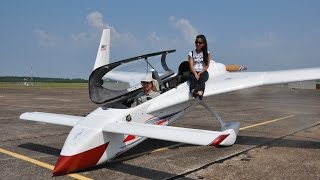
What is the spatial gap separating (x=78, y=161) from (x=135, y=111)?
1.65 m

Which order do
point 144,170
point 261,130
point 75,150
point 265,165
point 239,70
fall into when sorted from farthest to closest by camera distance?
point 261,130
point 239,70
point 265,165
point 144,170
point 75,150

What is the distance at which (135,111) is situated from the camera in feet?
23.6

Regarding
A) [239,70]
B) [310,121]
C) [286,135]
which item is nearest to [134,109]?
[239,70]

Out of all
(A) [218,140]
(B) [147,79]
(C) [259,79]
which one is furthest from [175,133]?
(C) [259,79]

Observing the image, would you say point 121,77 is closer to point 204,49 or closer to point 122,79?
point 122,79

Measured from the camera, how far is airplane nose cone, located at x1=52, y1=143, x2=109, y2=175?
19.7 feet

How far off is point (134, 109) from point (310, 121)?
9497mm

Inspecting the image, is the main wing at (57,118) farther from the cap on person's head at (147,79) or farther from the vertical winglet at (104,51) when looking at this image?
the vertical winglet at (104,51)

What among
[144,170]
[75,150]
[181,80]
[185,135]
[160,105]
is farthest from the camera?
[181,80]

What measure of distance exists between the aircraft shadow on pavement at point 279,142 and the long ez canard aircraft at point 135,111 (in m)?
0.67

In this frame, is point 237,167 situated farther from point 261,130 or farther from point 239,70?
point 261,130

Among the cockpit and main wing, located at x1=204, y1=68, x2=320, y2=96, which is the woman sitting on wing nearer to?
main wing, located at x1=204, y1=68, x2=320, y2=96

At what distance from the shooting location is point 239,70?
10.6 meters

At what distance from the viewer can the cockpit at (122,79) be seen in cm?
718
